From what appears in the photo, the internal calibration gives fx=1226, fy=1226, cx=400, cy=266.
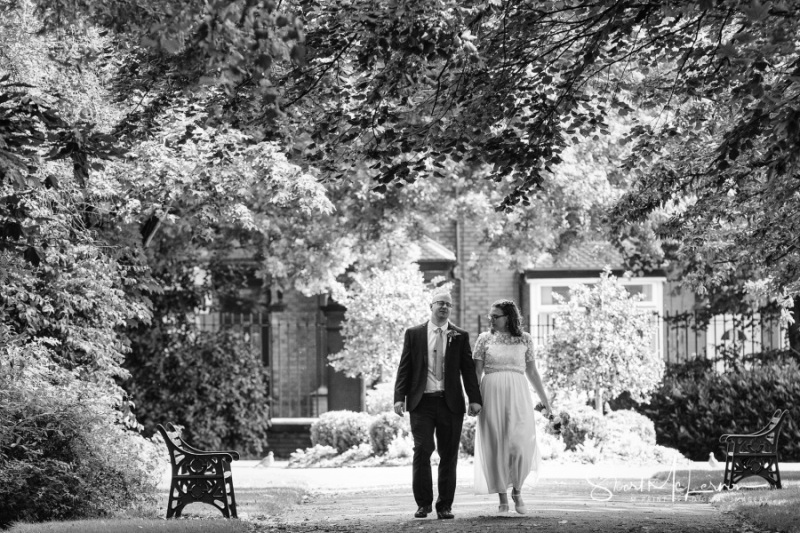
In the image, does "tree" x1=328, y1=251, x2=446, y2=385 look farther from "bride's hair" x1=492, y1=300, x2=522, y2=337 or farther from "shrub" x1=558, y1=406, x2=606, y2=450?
"bride's hair" x1=492, y1=300, x2=522, y2=337

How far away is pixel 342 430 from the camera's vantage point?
2058 cm

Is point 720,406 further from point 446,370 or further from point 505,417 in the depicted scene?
point 446,370

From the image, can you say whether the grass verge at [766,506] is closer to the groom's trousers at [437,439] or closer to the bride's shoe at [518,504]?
the bride's shoe at [518,504]

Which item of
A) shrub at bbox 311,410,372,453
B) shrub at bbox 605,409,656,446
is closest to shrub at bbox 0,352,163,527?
shrub at bbox 311,410,372,453

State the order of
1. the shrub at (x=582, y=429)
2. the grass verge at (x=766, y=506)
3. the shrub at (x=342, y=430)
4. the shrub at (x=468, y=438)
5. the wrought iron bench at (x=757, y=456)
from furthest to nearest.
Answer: the shrub at (x=342, y=430) → the shrub at (x=582, y=429) → the shrub at (x=468, y=438) → the wrought iron bench at (x=757, y=456) → the grass verge at (x=766, y=506)

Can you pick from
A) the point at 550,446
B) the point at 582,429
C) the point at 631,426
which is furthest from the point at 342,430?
the point at 631,426

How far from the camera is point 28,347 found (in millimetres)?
12312

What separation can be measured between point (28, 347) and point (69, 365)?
6.33 feet

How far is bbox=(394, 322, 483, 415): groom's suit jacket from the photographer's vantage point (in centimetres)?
1069

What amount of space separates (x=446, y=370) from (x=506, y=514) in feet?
4.53

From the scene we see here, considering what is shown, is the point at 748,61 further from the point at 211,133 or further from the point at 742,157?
the point at 211,133

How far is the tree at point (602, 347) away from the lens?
64.8 ft

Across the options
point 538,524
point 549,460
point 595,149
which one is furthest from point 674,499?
point 595,149
